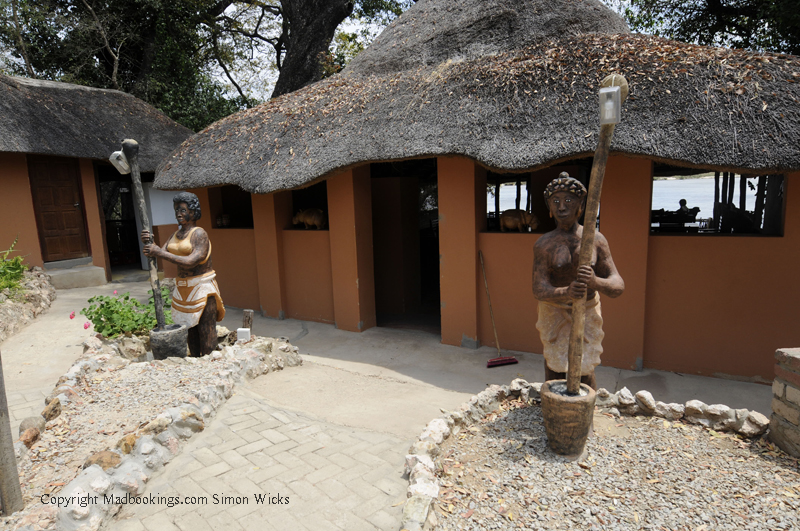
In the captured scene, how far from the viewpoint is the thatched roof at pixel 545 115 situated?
450 cm

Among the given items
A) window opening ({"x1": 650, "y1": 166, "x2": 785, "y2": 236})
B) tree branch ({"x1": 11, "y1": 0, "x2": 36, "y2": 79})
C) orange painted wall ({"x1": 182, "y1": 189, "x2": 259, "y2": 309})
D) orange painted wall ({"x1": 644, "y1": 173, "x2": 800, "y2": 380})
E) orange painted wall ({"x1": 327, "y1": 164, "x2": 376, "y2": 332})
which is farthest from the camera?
tree branch ({"x1": 11, "y1": 0, "x2": 36, "y2": 79})

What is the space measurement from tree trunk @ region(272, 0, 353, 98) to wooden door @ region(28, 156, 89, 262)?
19.5 ft

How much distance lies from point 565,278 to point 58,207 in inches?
421

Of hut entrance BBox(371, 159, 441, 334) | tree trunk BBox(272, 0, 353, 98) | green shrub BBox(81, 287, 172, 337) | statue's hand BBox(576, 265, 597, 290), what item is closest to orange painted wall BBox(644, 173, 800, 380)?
statue's hand BBox(576, 265, 597, 290)

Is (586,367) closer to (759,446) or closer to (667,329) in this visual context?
(759,446)

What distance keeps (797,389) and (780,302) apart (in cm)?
226

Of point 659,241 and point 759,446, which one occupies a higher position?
point 659,241

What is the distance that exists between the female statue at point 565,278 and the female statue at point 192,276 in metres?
3.49

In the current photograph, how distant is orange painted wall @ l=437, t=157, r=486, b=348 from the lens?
6.16 meters

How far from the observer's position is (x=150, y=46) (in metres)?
14.3

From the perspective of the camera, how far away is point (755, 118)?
14.7 ft

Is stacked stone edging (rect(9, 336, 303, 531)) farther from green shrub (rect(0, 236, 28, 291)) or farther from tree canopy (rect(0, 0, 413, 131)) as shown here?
tree canopy (rect(0, 0, 413, 131))

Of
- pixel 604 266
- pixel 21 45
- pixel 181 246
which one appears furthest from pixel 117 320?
pixel 21 45

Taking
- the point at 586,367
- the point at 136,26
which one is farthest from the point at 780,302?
the point at 136,26
